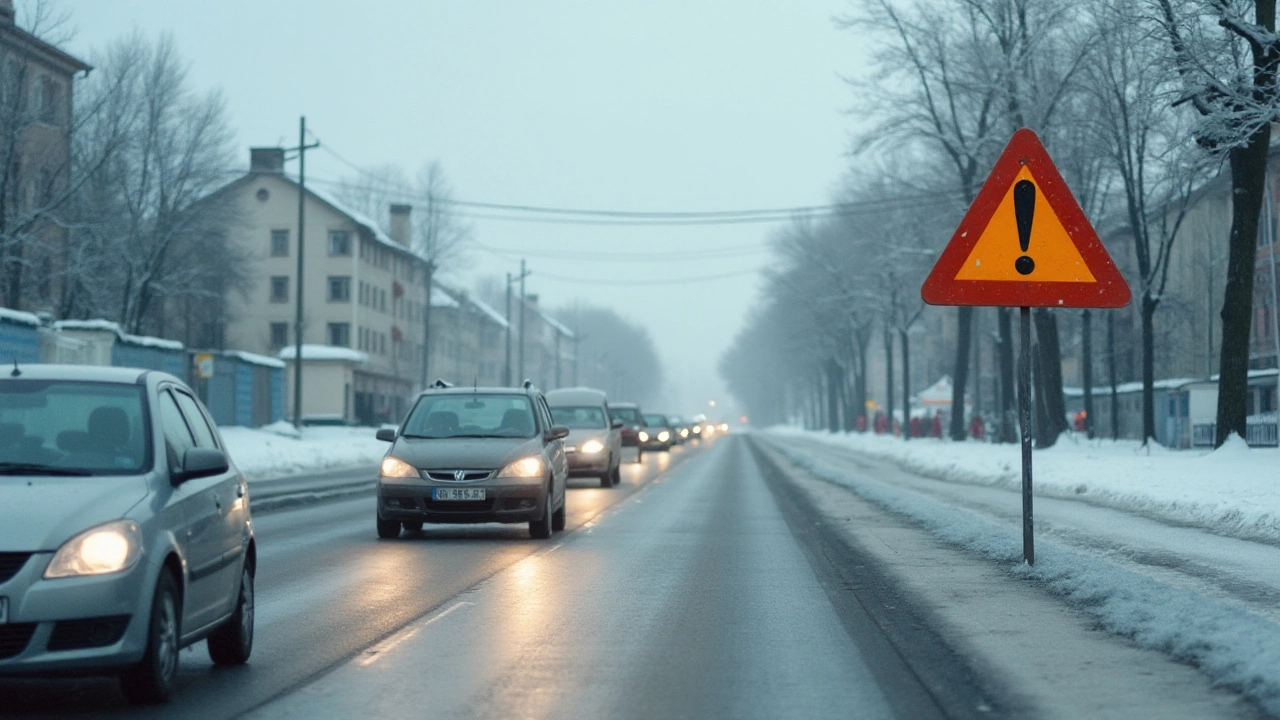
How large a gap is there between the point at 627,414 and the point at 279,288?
4107cm

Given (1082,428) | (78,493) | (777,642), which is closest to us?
(78,493)

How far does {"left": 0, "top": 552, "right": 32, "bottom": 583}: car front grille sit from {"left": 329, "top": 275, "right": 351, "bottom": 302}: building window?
86.1 m

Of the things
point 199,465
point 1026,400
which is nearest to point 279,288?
point 1026,400

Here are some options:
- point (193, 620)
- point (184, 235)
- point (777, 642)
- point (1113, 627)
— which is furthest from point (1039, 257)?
point (184, 235)

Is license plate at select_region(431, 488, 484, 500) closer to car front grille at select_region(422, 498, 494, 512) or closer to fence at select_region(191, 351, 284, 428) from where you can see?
car front grille at select_region(422, 498, 494, 512)

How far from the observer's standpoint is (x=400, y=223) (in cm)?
10544

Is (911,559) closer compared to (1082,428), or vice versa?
(911,559)

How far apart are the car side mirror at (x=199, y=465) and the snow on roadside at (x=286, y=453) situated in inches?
1072

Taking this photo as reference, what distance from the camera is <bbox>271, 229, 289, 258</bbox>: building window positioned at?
90.1 m

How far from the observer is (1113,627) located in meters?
9.50

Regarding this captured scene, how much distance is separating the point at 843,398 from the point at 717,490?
67569 mm

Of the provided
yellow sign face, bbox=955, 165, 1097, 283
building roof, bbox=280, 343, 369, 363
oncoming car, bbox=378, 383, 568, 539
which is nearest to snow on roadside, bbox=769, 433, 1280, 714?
yellow sign face, bbox=955, 165, 1097, 283

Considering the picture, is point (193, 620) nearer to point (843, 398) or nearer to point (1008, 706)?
point (1008, 706)

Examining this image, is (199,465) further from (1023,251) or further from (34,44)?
(34,44)
